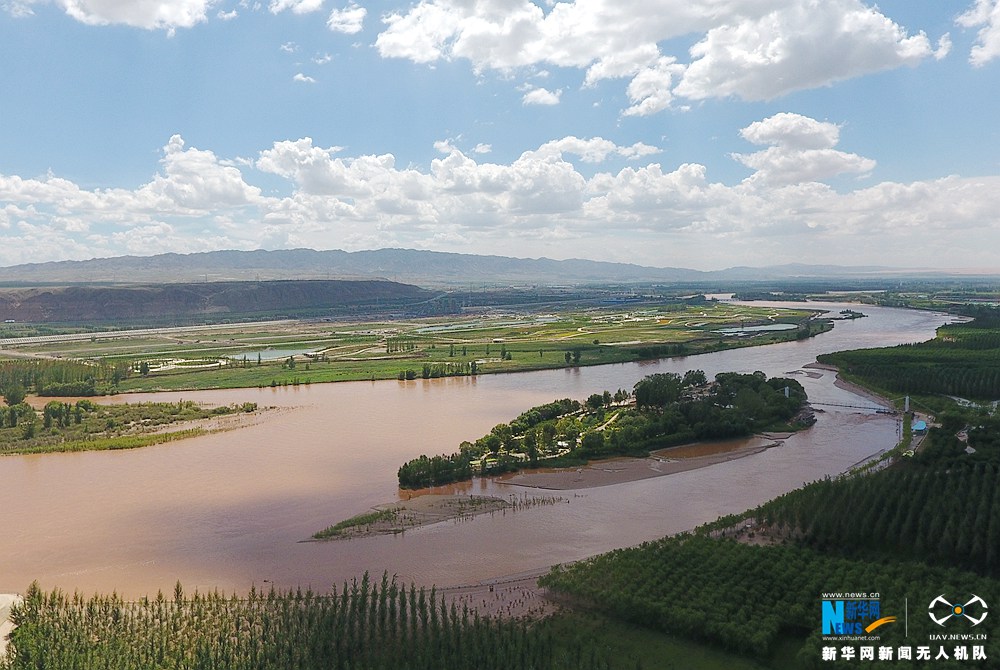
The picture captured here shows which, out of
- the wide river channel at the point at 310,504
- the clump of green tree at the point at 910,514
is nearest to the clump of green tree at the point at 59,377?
the wide river channel at the point at 310,504

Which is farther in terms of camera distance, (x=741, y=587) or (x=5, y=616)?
(x=5, y=616)

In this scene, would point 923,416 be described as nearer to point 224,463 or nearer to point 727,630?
point 727,630

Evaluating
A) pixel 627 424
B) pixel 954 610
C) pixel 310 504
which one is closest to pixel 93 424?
pixel 310 504

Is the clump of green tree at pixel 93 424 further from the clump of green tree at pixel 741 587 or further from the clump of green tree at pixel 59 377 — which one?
the clump of green tree at pixel 741 587

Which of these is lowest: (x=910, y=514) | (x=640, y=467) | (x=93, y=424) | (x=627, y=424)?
(x=640, y=467)

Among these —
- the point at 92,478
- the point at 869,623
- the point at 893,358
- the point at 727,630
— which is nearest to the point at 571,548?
the point at 727,630

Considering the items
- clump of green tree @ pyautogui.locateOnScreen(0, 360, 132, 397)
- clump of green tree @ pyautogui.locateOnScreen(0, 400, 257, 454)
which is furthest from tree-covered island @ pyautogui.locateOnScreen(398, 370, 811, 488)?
clump of green tree @ pyautogui.locateOnScreen(0, 360, 132, 397)

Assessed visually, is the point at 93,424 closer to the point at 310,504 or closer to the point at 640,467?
the point at 310,504
